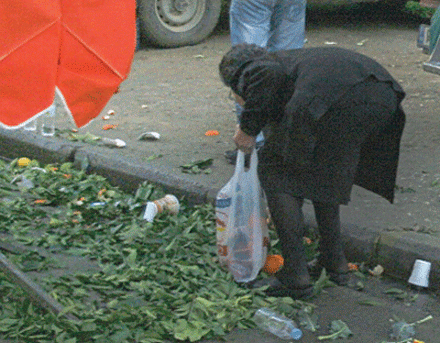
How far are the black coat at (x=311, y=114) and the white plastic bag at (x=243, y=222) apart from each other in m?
0.16

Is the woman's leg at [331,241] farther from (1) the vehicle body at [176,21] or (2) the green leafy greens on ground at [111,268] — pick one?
(1) the vehicle body at [176,21]

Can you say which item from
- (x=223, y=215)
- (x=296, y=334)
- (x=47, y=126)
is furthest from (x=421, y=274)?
(x=47, y=126)

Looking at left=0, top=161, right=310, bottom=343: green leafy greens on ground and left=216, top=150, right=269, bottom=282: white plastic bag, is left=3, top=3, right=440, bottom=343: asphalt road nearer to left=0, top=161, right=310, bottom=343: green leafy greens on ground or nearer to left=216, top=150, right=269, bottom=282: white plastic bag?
left=0, top=161, right=310, bottom=343: green leafy greens on ground

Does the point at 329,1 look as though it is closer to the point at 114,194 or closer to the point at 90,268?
the point at 114,194

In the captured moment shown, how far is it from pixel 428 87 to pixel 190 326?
14.2 ft

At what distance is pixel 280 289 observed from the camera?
4066 mm

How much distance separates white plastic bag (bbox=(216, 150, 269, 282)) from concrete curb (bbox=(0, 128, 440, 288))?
1.70 ft

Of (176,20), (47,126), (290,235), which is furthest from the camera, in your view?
(176,20)

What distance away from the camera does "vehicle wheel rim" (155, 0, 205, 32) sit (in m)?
8.98

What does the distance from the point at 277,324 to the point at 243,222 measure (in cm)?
61

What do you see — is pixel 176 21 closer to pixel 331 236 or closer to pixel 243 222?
pixel 243 222

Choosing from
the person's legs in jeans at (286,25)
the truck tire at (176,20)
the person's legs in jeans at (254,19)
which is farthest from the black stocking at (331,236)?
the truck tire at (176,20)

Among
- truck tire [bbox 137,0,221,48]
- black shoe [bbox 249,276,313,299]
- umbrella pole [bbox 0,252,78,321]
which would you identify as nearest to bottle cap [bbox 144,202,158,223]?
black shoe [bbox 249,276,313,299]

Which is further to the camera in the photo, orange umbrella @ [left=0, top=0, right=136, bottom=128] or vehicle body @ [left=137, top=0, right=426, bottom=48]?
vehicle body @ [left=137, top=0, right=426, bottom=48]
